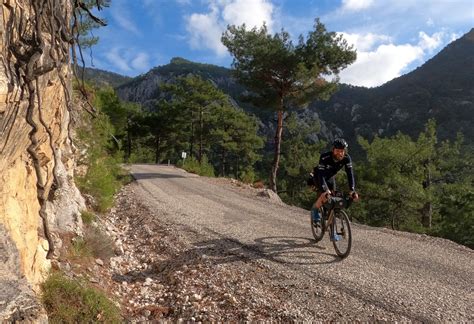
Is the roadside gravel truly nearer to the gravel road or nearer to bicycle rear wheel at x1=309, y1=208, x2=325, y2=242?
the gravel road

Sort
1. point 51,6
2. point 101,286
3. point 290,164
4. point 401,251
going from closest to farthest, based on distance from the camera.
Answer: point 51,6 → point 101,286 → point 401,251 → point 290,164

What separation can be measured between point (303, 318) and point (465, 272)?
319 centimetres

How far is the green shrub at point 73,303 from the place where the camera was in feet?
11.4

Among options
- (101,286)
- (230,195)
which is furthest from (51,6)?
(230,195)

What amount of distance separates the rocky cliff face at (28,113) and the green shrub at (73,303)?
0.20m

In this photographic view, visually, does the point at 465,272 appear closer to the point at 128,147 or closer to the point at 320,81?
the point at 320,81

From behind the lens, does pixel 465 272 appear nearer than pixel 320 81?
Yes

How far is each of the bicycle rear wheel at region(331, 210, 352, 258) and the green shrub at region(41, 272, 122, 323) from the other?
12.0 ft

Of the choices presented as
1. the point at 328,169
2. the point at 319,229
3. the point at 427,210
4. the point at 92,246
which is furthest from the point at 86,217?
the point at 427,210

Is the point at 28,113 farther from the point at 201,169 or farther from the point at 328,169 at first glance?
the point at 201,169

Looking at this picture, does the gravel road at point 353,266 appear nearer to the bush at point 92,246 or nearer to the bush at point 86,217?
the bush at point 92,246

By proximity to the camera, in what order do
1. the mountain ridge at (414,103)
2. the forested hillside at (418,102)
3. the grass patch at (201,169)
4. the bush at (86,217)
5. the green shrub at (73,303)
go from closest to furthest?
the green shrub at (73,303) < the bush at (86,217) < the grass patch at (201,169) < the forested hillside at (418,102) < the mountain ridge at (414,103)

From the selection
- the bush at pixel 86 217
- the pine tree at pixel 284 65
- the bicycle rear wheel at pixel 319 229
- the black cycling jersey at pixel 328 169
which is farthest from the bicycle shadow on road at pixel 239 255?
the pine tree at pixel 284 65

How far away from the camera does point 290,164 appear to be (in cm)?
4184
